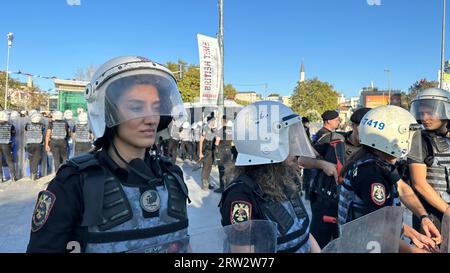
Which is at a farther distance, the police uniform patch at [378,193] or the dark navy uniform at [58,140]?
the dark navy uniform at [58,140]

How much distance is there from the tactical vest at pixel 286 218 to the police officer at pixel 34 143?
30.9 ft

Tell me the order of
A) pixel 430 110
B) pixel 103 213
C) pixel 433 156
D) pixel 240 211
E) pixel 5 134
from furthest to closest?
pixel 5 134 < pixel 430 110 < pixel 433 156 < pixel 240 211 < pixel 103 213

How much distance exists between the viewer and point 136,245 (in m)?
1.44

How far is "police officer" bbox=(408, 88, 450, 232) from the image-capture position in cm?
312

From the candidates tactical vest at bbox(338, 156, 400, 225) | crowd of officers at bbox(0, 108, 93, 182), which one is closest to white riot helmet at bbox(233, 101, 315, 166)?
tactical vest at bbox(338, 156, 400, 225)

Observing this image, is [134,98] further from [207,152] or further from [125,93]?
[207,152]

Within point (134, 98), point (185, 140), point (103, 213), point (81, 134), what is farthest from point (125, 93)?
point (185, 140)

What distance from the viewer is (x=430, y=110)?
3531mm

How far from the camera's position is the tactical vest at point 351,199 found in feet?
7.68

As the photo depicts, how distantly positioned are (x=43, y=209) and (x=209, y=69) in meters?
11.5

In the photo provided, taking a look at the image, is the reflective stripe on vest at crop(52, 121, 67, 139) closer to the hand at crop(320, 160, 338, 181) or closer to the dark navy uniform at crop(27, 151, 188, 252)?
the hand at crop(320, 160, 338, 181)

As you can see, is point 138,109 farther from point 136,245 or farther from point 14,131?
point 14,131

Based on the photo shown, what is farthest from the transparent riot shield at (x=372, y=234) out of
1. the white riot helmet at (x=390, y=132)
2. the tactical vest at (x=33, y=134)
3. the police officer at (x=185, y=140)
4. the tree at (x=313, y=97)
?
the tree at (x=313, y=97)

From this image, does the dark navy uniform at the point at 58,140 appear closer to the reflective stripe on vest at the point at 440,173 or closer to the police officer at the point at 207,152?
the police officer at the point at 207,152
